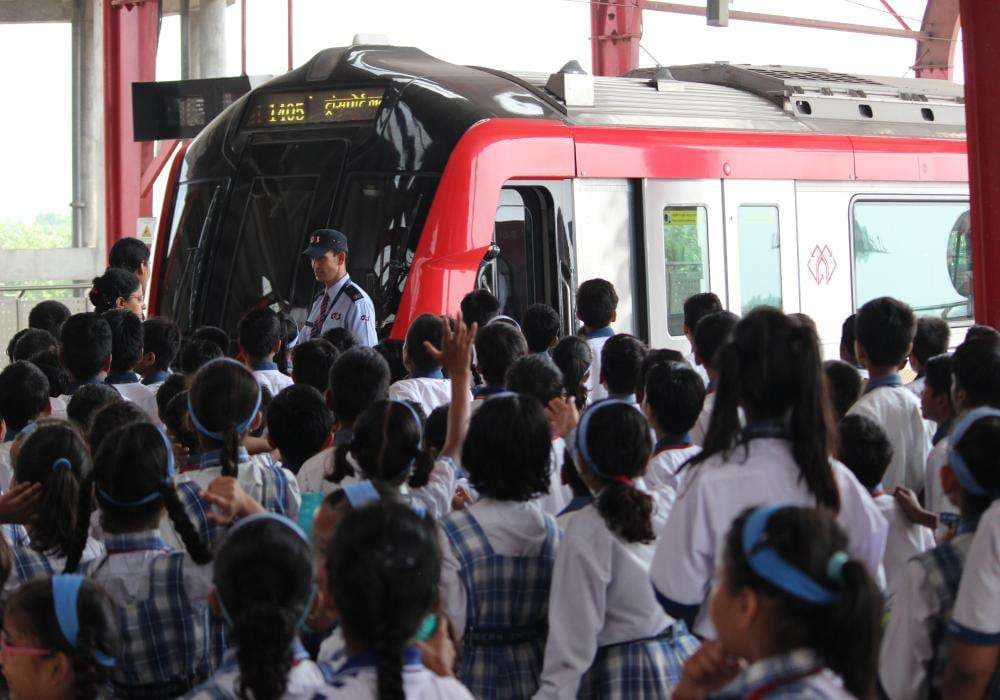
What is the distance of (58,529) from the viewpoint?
3539mm

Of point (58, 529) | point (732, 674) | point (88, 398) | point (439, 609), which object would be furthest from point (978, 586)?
point (88, 398)

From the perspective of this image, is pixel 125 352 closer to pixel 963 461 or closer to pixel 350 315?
pixel 350 315

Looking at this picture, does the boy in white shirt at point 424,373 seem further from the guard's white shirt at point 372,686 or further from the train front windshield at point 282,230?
the guard's white shirt at point 372,686

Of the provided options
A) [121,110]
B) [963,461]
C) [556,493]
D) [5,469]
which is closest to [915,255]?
[556,493]

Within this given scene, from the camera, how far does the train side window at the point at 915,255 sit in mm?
10344

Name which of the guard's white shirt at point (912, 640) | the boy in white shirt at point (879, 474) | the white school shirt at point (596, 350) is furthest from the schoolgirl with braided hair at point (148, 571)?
the white school shirt at point (596, 350)

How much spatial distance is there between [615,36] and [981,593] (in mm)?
13372

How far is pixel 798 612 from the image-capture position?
2.18m

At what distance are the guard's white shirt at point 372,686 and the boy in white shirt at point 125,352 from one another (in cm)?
378

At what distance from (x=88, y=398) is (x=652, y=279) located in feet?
15.3

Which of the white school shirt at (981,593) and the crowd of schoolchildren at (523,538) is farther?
the white school shirt at (981,593)

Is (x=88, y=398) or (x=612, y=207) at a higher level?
(x=612, y=207)

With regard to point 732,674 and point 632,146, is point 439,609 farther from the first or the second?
point 632,146

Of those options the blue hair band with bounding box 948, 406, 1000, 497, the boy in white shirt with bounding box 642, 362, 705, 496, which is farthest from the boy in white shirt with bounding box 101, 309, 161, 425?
the blue hair band with bounding box 948, 406, 1000, 497
